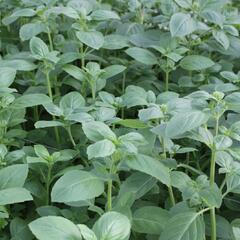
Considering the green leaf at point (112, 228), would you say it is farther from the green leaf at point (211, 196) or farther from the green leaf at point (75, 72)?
the green leaf at point (75, 72)

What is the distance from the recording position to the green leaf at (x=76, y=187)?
0.84 m

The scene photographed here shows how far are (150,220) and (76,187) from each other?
0.56 feet

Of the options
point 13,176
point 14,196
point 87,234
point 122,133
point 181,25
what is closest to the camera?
point 87,234

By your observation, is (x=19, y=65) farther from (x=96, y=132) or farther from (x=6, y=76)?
(x=96, y=132)

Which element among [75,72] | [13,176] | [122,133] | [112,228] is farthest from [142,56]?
[112,228]

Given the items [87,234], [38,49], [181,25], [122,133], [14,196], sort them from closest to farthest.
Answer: [87,234], [14,196], [122,133], [38,49], [181,25]

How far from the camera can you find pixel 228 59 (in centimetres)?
163

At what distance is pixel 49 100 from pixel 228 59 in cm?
71

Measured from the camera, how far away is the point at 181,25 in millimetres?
1431

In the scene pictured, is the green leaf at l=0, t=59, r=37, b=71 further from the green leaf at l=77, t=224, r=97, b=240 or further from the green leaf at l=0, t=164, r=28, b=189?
the green leaf at l=77, t=224, r=97, b=240

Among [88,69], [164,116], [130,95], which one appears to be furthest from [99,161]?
[88,69]

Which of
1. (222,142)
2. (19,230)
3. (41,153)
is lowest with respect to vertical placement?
(19,230)

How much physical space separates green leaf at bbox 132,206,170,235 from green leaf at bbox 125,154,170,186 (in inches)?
3.5

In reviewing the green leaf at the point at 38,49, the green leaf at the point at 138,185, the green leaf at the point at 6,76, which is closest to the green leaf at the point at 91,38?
the green leaf at the point at 38,49
